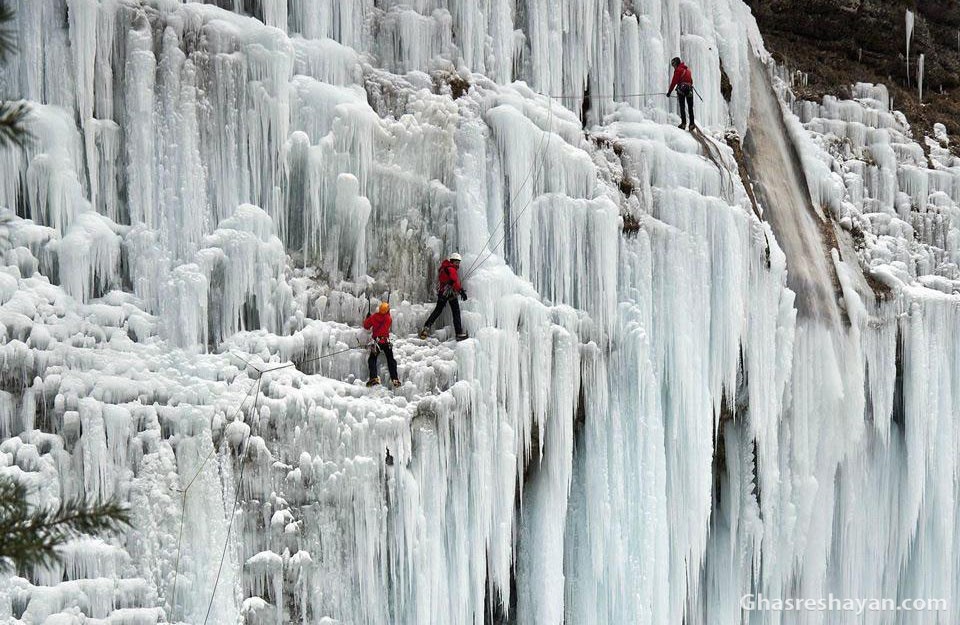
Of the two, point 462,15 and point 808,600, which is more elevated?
point 462,15

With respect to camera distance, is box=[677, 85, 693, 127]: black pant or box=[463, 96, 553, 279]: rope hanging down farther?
box=[677, 85, 693, 127]: black pant

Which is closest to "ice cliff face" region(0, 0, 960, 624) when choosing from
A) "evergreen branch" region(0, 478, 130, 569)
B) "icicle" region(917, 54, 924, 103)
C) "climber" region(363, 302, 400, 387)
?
"climber" region(363, 302, 400, 387)

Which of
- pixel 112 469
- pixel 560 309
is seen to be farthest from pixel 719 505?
pixel 112 469

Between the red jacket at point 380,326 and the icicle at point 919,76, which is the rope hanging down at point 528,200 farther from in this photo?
the icicle at point 919,76

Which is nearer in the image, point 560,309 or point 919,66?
point 560,309

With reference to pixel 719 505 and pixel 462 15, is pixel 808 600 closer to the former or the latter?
pixel 719 505

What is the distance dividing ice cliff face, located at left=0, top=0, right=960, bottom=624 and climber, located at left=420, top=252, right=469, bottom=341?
0.17m

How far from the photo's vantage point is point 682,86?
11844mm

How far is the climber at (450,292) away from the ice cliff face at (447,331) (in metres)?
0.17

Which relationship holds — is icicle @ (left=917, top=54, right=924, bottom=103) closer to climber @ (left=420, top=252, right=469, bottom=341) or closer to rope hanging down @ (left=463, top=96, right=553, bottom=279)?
rope hanging down @ (left=463, top=96, right=553, bottom=279)

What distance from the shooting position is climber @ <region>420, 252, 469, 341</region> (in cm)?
981

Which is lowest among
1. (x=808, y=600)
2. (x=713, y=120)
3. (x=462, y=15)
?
(x=808, y=600)

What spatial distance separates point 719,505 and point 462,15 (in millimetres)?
6844

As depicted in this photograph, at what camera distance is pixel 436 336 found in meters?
10.0
